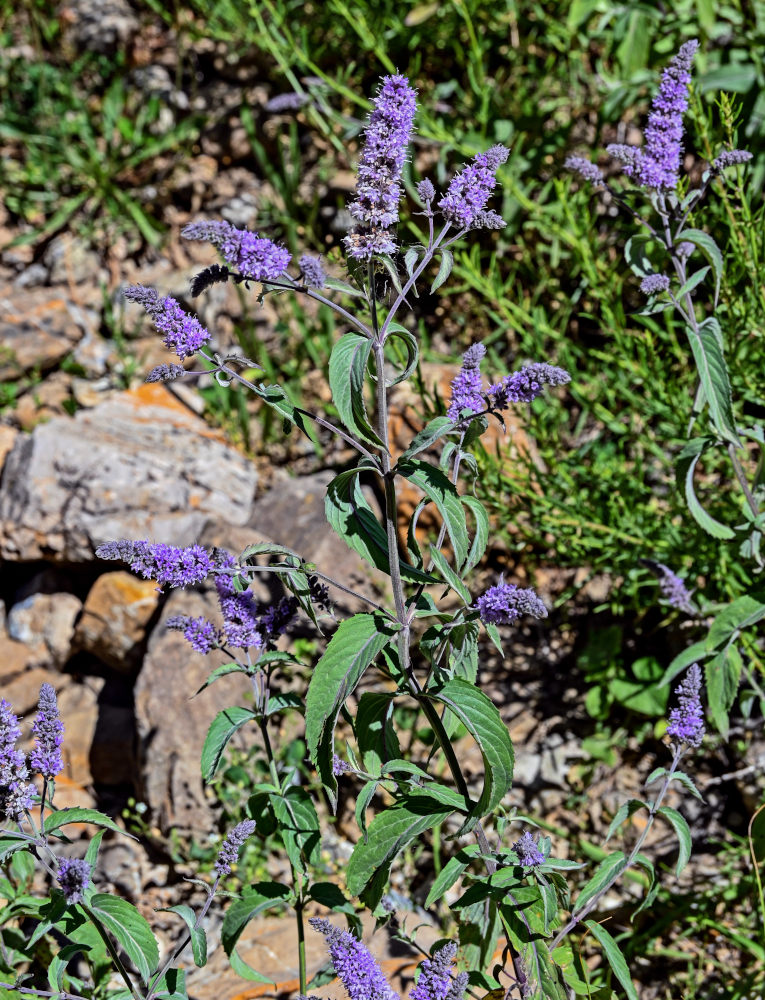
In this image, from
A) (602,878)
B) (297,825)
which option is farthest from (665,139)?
(297,825)

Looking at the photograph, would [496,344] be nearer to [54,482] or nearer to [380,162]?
[54,482]

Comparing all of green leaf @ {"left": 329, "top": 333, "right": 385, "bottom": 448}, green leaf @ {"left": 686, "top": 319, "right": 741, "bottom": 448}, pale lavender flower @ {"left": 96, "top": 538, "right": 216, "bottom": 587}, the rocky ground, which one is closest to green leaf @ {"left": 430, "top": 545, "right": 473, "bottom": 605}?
green leaf @ {"left": 329, "top": 333, "right": 385, "bottom": 448}

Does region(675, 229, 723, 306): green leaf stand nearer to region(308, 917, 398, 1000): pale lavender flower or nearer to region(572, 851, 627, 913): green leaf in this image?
region(572, 851, 627, 913): green leaf

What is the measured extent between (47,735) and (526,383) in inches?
48.5

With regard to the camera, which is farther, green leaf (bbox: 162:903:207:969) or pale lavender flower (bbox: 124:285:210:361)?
green leaf (bbox: 162:903:207:969)

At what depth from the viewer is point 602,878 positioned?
2.14 m

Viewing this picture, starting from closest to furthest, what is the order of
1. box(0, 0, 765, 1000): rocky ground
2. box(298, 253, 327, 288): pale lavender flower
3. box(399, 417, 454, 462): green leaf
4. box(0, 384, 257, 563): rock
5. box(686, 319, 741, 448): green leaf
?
box(298, 253, 327, 288): pale lavender flower, box(399, 417, 454, 462): green leaf, box(686, 319, 741, 448): green leaf, box(0, 0, 765, 1000): rocky ground, box(0, 384, 257, 563): rock

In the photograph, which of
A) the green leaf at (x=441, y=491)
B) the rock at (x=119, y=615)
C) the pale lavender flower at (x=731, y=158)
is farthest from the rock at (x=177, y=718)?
the pale lavender flower at (x=731, y=158)

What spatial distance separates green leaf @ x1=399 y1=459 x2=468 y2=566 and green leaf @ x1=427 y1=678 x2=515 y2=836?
32 centimetres

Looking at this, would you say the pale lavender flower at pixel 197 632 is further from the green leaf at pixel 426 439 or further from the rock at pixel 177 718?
the rock at pixel 177 718

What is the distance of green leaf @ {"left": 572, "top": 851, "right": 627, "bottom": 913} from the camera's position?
2135 mm

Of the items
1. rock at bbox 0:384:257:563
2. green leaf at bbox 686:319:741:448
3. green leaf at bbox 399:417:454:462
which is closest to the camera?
green leaf at bbox 399:417:454:462

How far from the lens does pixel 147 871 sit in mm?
3645

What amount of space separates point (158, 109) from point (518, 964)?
5.62m
